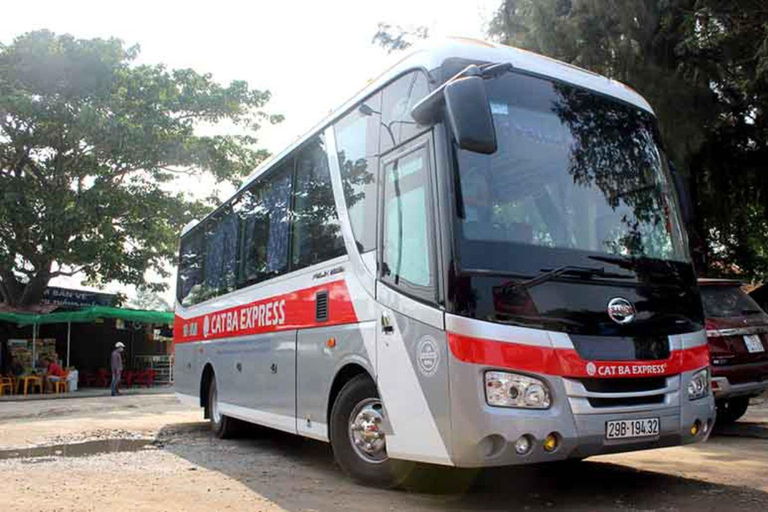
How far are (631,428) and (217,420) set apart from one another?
22.9 feet

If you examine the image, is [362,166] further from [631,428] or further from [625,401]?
[631,428]

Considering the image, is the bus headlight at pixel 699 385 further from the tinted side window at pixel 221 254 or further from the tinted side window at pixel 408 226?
the tinted side window at pixel 221 254

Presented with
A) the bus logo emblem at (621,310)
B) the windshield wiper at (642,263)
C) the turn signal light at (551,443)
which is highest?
the windshield wiper at (642,263)

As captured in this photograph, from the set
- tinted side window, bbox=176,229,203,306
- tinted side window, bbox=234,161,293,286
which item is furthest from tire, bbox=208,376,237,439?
tinted side window, bbox=234,161,293,286

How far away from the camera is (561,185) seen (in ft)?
17.7

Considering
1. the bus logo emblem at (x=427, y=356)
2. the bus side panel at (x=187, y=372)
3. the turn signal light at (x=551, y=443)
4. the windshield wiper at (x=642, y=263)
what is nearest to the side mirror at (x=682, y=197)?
the windshield wiper at (x=642, y=263)

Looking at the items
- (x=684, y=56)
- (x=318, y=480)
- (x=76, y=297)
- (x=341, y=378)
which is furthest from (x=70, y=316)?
(x=684, y=56)

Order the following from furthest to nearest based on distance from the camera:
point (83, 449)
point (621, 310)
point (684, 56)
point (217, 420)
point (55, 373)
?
1. point (55, 373)
2. point (684, 56)
3. point (217, 420)
4. point (83, 449)
5. point (621, 310)

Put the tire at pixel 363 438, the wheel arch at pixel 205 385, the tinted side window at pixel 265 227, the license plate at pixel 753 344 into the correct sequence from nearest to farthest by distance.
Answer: the tire at pixel 363 438 < the tinted side window at pixel 265 227 < the license plate at pixel 753 344 < the wheel arch at pixel 205 385

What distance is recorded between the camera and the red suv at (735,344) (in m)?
8.19

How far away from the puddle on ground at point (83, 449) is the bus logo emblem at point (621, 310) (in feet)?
21.9

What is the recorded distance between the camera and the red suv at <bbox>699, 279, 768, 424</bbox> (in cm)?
819

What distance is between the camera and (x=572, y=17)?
14.3 m

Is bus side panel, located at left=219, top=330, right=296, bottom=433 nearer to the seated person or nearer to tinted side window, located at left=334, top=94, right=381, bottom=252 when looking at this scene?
tinted side window, located at left=334, top=94, right=381, bottom=252
